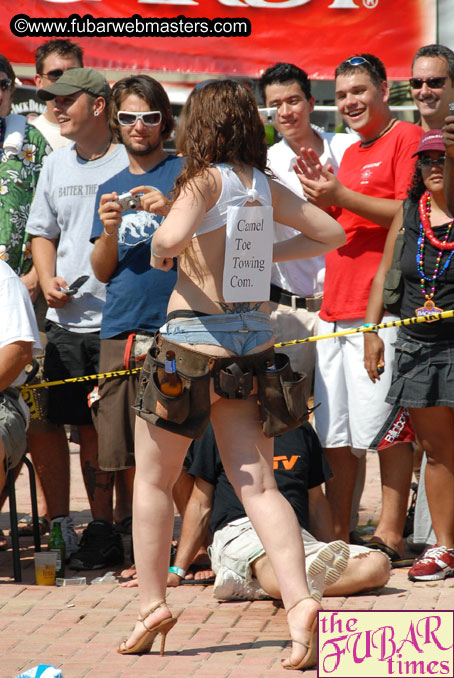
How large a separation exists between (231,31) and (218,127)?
15.2 ft

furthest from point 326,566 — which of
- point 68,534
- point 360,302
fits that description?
point 68,534

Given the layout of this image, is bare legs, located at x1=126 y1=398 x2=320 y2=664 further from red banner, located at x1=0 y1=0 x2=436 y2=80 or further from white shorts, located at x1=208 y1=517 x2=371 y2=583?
red banner, located at x1=0 y1=0 x2=436 y2=80

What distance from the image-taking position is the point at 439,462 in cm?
524

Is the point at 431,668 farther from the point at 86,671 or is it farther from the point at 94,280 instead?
the point at 94,280

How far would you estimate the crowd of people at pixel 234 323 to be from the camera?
390 centimetres

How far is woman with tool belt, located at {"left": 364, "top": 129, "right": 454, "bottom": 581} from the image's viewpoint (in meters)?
5.13

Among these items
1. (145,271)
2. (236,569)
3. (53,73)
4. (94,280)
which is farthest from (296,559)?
(53,73)

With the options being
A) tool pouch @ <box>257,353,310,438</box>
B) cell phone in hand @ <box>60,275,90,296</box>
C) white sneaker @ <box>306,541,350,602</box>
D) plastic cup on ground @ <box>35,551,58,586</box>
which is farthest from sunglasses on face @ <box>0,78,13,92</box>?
white sneaker @ <box>306,541,350,602</box>

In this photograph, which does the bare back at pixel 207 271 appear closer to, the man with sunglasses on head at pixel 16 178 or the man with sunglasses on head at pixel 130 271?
the man with sunglasses on head at pixel 130 271

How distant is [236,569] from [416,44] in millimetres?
4889

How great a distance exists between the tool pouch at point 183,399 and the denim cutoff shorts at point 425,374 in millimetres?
1633

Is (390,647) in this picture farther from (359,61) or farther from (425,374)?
(359,61)

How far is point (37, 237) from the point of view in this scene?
6.03 metres

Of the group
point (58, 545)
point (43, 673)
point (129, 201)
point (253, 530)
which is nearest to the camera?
point (43, 673)
